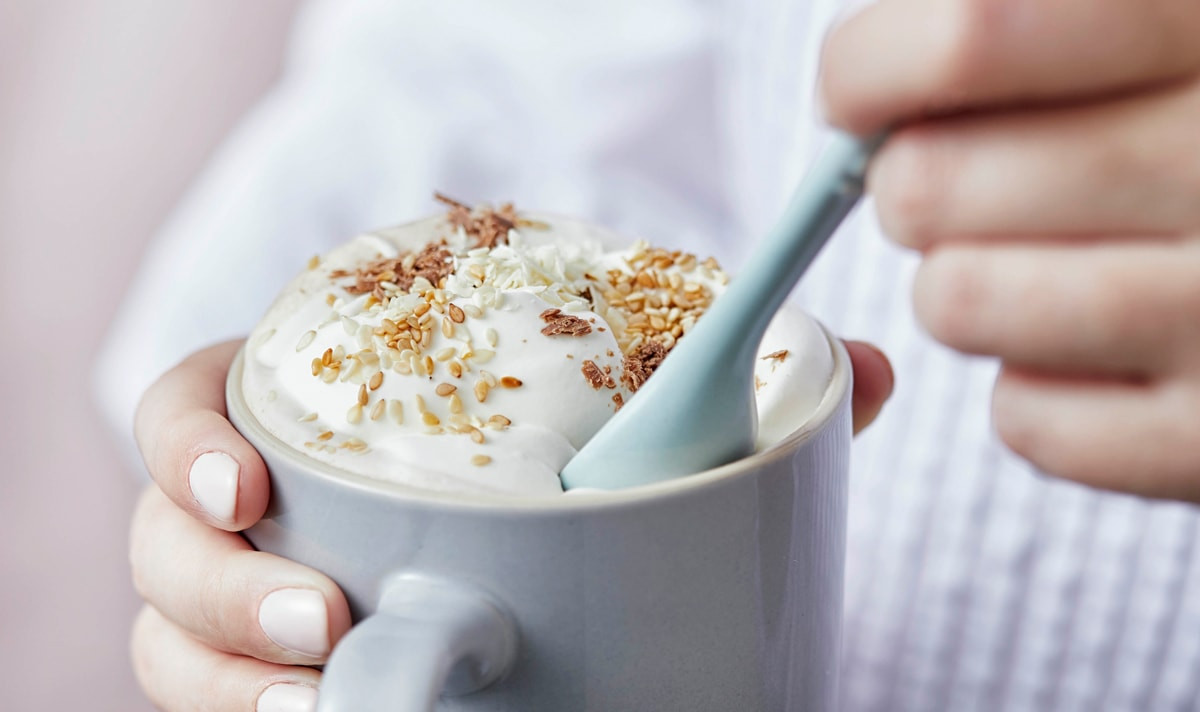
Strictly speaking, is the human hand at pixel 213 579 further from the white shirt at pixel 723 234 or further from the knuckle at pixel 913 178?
the white shirt at pixel 723 234

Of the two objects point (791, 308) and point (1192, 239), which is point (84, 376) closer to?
point (791, 308)

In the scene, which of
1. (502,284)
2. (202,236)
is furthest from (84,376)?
(502,284)

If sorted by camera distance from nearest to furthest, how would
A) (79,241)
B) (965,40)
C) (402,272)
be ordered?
(965,40) < (402,272) < (79,241)

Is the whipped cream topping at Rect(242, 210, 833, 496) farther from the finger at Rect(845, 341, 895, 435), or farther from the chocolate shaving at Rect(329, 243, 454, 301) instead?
the finger at Rect(845, 341, 895, 435)

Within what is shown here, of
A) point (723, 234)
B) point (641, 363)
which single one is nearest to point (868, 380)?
point (641, 363)

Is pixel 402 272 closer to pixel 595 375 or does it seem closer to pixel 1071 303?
pixel 595 375

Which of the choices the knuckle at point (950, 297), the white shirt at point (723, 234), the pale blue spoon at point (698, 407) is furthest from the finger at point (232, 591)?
the white shirt at point (723, 234)
